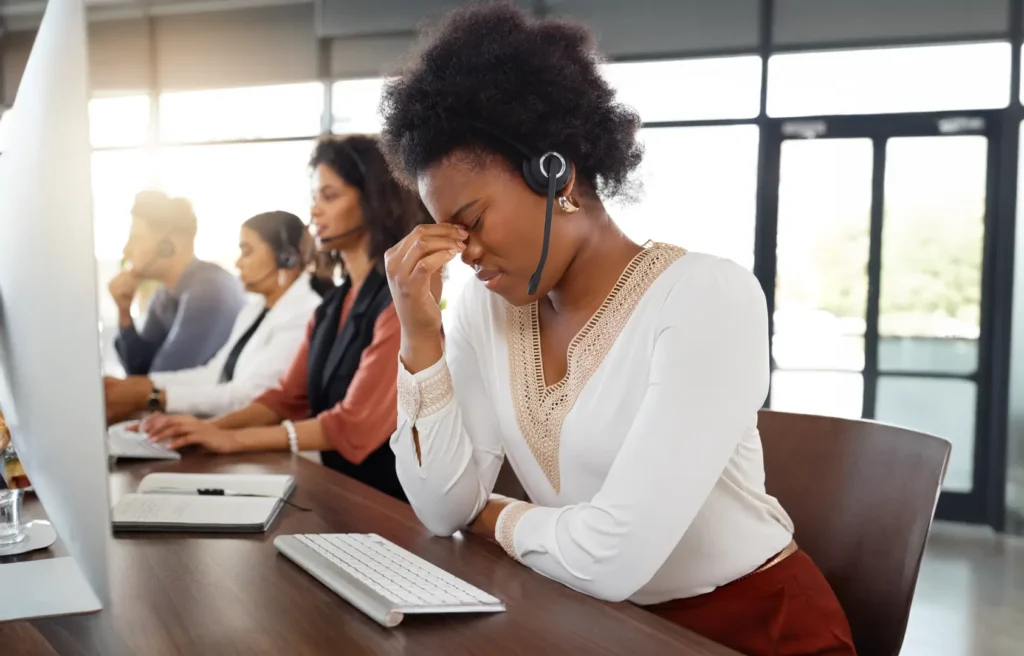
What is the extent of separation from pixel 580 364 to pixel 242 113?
546cm

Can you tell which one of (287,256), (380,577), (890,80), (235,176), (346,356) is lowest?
(380,577)

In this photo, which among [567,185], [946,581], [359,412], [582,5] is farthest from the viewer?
[582,5]

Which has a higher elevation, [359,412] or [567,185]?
[567,185]

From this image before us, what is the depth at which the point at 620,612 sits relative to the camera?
892 millimetres

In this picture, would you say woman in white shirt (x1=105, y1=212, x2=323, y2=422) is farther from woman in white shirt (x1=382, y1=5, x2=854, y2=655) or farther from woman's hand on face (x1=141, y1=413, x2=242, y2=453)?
woman in white shirt (x1=382, y1=5, x2=854, y2=655)

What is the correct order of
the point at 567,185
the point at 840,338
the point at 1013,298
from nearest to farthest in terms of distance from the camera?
1. the point at 567,185
2. the point at 1013,298
3. the point at 840,338

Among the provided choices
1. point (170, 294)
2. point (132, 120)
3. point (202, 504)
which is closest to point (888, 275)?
point (170, 294)

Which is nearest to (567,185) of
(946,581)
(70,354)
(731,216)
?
(70,354)

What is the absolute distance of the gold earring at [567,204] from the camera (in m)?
1.15

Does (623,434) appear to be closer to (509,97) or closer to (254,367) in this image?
(509,97)

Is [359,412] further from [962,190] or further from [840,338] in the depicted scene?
[962,190]

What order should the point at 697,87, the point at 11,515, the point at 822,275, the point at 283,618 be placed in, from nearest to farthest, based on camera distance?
the point at 283,618 → the point at 11,515 → the point at 822,275 → the point at 697,87

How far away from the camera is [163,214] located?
139 inches

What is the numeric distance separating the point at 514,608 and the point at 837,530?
563 millimetres
